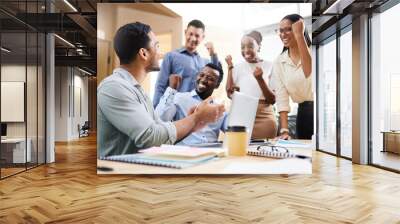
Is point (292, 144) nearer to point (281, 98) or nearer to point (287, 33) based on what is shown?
point (281, 98)

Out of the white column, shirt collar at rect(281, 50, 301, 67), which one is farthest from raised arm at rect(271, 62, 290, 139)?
the white column

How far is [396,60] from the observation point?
620 cm

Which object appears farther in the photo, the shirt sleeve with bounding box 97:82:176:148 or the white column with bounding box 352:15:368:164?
the white column with bounding box 352:15:368:164

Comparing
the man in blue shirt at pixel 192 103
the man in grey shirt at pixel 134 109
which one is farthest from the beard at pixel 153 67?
the man in blue shirt at pixel 192 103

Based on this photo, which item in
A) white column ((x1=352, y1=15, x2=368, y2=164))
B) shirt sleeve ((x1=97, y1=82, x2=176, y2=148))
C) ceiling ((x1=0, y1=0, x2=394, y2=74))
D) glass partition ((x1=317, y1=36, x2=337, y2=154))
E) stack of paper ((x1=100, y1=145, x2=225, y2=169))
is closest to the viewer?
shirt sleeve ((x1=97, y1=82, x2=176, y2=148))

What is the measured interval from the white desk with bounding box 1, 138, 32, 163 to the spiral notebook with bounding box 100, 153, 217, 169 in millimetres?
1539

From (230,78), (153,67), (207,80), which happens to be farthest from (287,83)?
(153,67)

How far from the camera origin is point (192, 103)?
216 inches

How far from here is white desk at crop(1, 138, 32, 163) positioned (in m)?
5.75

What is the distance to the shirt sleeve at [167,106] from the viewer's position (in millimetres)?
5415

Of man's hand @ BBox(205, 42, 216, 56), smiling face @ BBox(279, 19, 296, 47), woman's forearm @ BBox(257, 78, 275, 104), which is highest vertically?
smiling face @ BBox(279, 19, 296, 47)

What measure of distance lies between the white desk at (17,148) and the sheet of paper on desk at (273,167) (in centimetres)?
330

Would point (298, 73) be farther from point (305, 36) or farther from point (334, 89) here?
point (334, 89)

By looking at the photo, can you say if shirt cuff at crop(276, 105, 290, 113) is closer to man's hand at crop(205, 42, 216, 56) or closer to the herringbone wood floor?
the herringbone wood floor
